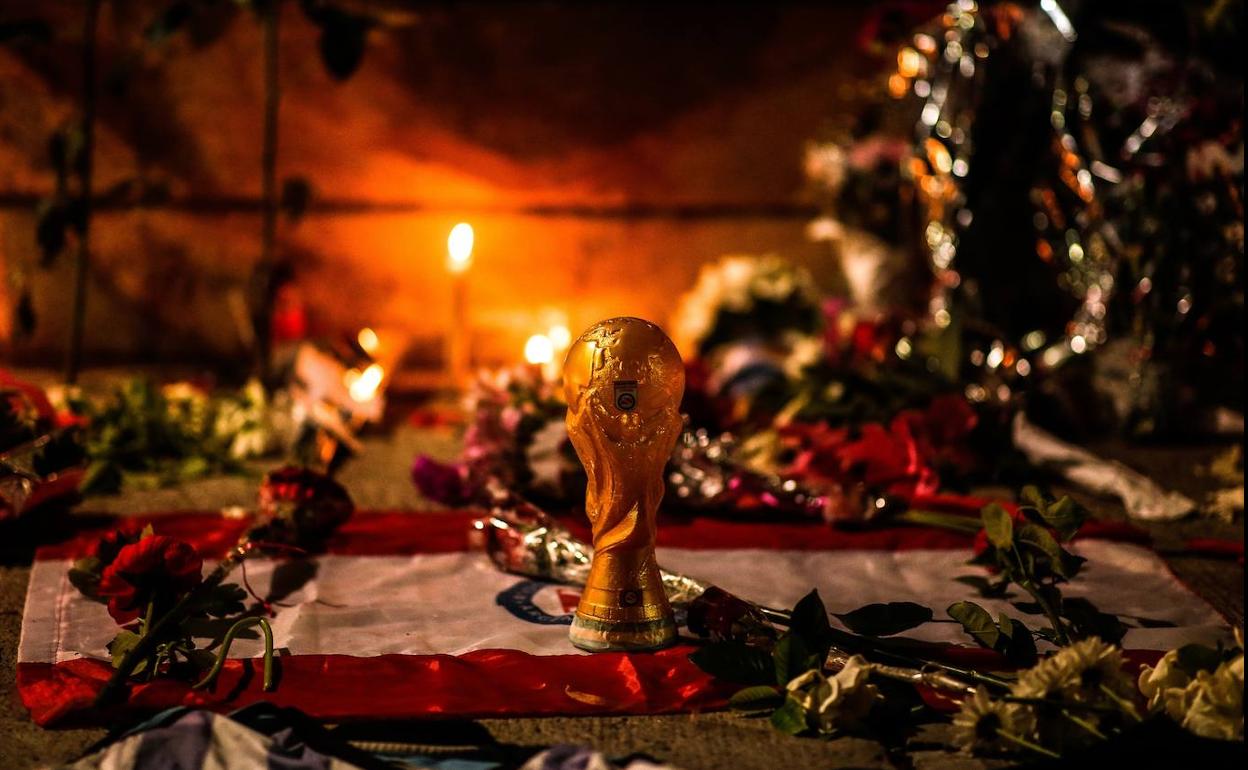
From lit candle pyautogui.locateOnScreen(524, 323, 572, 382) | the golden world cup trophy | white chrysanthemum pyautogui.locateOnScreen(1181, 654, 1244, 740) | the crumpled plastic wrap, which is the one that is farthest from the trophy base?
lit candle pyautogui.locateOnScreen(524, 323, 572, 382)

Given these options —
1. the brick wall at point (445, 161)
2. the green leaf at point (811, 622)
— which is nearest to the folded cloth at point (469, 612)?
the green leaf at point (811, 622)

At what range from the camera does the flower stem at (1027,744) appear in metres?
1.12

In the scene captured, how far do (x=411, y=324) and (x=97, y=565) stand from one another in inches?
91.0

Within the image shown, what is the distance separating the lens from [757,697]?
125 centimetres

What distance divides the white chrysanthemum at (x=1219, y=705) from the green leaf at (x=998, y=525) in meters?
0.37

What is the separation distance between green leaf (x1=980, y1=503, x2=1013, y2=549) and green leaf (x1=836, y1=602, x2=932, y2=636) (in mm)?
174

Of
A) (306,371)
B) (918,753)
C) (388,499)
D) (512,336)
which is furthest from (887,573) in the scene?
(512,336)

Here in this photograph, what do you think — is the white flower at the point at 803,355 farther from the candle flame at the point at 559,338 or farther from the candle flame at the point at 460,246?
the candle flame at the point at 460,246

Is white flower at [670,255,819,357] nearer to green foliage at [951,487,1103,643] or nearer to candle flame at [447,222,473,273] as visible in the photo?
candle flame at [447,222,473,273]

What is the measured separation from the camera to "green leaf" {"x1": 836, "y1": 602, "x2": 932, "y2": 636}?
4.53 feet

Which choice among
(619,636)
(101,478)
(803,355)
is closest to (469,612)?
(619,636)

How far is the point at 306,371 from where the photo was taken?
2781 mm

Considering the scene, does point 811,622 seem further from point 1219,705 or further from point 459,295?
point 459,295

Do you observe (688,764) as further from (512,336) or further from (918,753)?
(512,336)
